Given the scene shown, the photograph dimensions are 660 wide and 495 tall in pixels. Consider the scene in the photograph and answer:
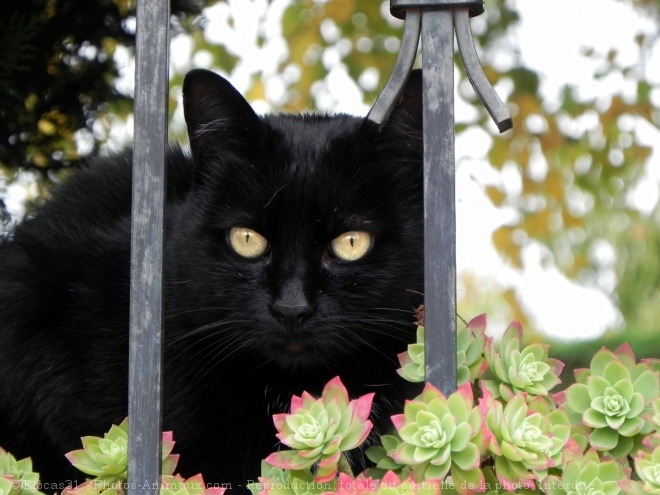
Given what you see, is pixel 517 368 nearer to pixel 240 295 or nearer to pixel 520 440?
pixel 520 440

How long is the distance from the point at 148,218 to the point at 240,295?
1.34 feet

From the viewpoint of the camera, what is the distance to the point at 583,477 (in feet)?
2.81

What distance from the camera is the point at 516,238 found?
157 inches

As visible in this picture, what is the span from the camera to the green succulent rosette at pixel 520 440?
84 cm

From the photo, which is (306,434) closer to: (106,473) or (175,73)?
(106,473)

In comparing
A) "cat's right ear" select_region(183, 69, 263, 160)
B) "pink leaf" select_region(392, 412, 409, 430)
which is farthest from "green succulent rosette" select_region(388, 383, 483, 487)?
"cat's right ear" select_region(183, 69, 263, 160)

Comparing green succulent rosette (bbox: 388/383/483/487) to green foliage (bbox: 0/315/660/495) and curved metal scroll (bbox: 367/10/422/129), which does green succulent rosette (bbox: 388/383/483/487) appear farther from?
curved metal scroll (bbox: 367/10/422/129)

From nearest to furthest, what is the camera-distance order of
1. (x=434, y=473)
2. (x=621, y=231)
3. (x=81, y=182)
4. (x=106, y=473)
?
(x=434, y=473)
(x=106, y=473)
(x=81, y=182)
(x=621, y=231)

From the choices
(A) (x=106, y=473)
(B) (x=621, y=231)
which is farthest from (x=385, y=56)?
(A) (x=106, y=473)

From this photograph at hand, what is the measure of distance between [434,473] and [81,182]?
1.11m

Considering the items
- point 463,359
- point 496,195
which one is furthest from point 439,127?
point 496,195

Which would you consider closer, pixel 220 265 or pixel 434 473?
pixel 434 473

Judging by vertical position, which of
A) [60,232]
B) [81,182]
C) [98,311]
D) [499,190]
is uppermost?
[499,190]

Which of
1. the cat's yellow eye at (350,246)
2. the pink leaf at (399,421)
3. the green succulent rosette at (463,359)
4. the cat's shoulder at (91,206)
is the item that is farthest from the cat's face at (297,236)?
the pink leaf at (399,421)
